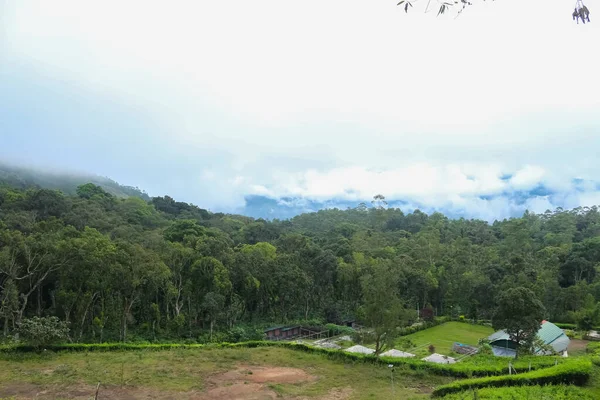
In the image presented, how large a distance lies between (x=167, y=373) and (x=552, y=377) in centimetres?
1564

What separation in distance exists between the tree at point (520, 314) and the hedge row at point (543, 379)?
5.80 meters

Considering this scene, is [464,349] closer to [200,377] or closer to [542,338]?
[542,338]

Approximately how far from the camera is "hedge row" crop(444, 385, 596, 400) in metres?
11.9

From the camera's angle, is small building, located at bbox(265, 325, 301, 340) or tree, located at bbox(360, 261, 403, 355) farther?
small building, located at bbox(265, 325, 301, 340)

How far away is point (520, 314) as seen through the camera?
20719 millimetres

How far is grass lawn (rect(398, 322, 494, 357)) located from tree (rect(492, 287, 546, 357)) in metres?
7.75

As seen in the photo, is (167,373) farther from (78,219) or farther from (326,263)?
(78,219)

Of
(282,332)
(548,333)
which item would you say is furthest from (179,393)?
(548,333)

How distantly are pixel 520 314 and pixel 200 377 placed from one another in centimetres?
1574

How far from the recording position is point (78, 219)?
44.4m

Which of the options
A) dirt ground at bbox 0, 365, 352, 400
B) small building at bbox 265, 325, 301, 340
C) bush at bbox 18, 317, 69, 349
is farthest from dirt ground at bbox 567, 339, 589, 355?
bush at bbox 18, 317, 69, 349

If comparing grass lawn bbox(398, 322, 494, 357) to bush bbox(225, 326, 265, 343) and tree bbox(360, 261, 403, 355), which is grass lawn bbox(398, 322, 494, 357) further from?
bush bbox(225, 326, 265, 343)

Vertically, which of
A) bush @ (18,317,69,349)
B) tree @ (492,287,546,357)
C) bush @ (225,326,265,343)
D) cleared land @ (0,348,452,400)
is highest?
tree @ (492,287,546,357)

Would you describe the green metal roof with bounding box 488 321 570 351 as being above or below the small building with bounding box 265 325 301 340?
above
